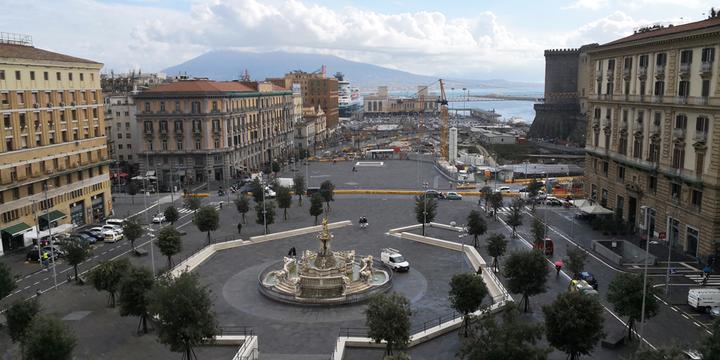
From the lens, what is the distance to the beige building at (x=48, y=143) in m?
46.8

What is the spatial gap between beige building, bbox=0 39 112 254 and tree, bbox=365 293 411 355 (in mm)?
31085

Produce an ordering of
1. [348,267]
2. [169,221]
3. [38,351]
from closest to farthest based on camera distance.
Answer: [38,351]
[348,267]
[169,221]

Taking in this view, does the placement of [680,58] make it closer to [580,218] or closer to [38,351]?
[580,218]

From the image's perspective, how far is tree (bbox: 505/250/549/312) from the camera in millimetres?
29141

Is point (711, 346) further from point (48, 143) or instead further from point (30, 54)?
point (30, 54)

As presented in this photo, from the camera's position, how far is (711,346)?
1916 centimetres

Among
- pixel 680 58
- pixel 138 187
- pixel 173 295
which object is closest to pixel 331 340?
pixel 173 295

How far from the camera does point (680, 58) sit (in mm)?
45125

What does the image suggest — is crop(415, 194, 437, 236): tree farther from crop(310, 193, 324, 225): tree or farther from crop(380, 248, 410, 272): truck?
crop(380, 248, 410, 272): truck

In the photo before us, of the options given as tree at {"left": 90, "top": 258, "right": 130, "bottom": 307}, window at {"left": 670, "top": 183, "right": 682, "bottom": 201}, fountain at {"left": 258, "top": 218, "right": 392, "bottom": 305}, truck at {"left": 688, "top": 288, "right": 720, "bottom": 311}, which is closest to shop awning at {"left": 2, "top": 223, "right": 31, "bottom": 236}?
tree at {"left": 90, "top": 258, "right": 130, "bottom": 307}

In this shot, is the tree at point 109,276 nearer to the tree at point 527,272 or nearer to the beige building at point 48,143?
the beige building at point 48,143

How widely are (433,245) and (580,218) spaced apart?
19.5 m

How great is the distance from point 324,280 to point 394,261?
7187 mm

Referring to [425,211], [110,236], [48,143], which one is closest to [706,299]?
[425,211]
